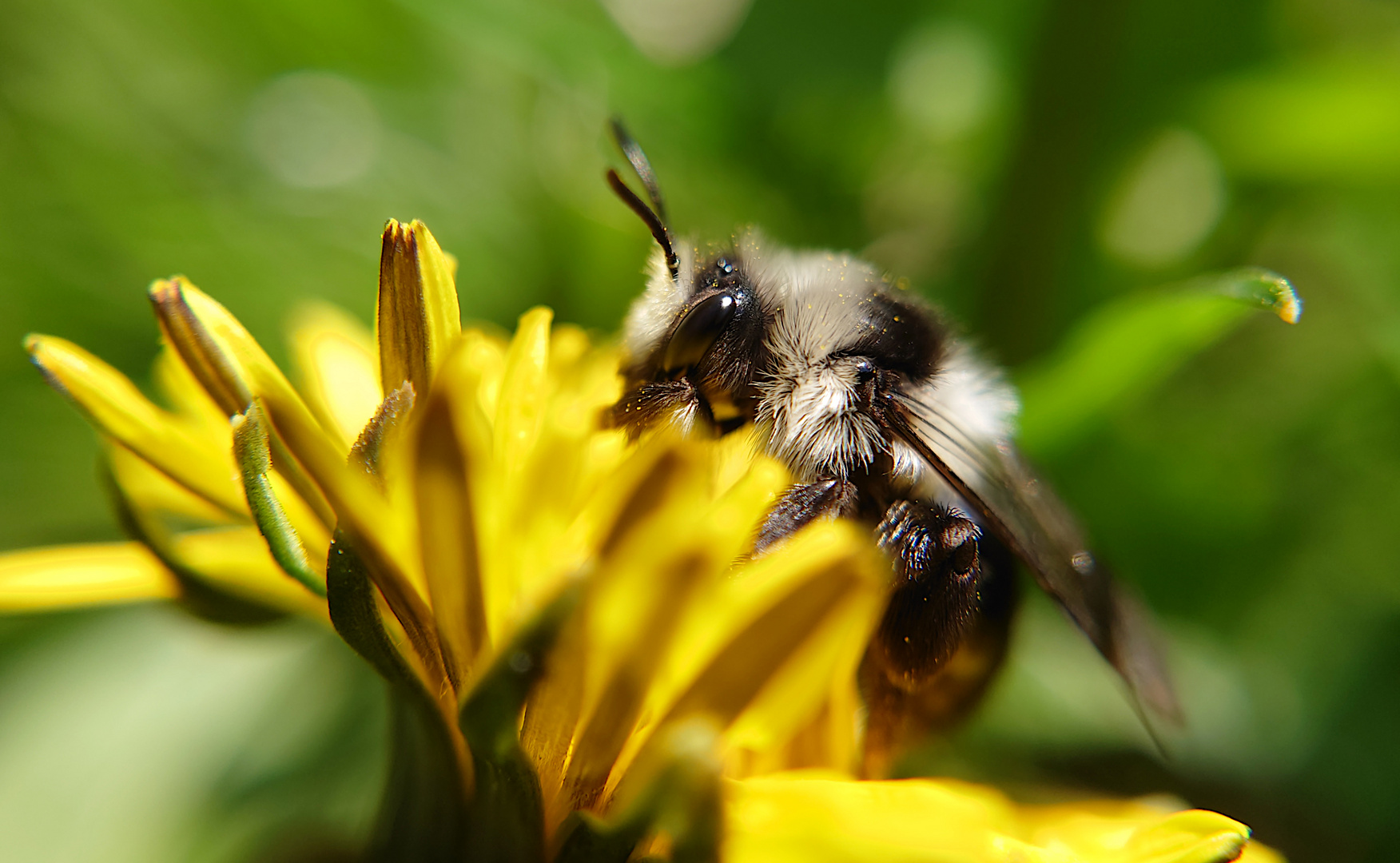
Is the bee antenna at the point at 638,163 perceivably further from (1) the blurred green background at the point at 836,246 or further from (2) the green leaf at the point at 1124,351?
(1) the blurred green background at the point at 836,246

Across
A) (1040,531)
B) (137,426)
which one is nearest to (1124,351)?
(1040,531)

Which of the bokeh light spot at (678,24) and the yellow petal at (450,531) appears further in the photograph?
the bokeh light spot at (678,24)

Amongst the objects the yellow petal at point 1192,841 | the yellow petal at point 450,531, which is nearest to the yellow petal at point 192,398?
the yellow petal at point 450,531

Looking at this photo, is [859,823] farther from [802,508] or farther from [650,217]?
[650,217]

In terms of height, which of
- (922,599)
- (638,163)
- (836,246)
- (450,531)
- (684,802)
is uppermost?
(836,246)

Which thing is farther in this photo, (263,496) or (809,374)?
(809,374)

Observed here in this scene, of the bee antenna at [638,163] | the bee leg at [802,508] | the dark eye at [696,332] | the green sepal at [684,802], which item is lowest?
the green sepal at [684,802]

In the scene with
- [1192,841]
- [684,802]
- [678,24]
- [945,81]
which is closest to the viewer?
[684,802]
